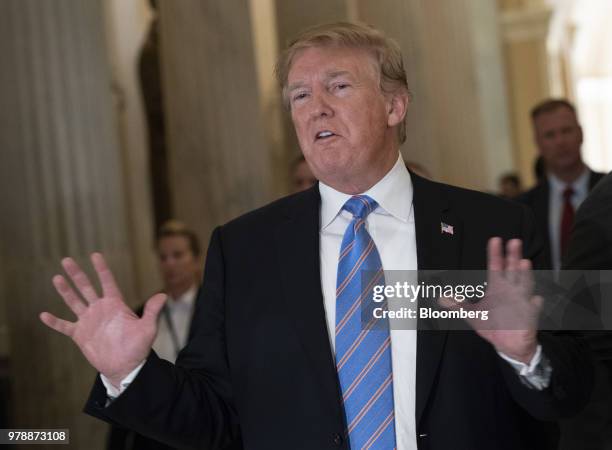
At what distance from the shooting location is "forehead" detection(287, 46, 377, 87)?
10.1ft

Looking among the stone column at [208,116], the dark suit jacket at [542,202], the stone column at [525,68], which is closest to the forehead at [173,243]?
the stone column at [208,116]

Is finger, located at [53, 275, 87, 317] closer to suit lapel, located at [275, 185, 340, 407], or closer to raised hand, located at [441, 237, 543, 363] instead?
suit lapel, located at [275, 185, 340, 407]

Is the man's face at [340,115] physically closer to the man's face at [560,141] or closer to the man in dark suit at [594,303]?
the man in dark suit at [594,303]

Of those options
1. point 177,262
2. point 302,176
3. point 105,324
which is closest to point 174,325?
point 177,262

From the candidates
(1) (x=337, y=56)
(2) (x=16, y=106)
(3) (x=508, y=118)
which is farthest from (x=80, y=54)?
(3) (x=508, y=118)

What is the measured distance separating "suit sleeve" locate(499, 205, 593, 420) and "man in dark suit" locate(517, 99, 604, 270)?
144 inches

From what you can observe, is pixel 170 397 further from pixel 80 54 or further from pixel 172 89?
pixel 172 89

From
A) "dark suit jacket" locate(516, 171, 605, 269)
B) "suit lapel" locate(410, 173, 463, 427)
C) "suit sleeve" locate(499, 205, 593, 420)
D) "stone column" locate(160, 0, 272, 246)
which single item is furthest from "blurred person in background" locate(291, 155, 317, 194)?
"suit sleeve" locate(499, 205, 593, 420)

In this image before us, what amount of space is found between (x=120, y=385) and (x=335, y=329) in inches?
24.6

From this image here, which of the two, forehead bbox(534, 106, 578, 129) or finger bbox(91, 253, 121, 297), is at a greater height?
forehead bbox(534, 106, 578, 129)

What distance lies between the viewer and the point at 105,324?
8.89 ft

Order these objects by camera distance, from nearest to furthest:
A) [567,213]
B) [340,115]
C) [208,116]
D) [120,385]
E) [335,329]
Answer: [120,385] → [335,329] → [340,115] → [567,213] → [208,116]

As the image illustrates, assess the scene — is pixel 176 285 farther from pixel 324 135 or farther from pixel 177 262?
pixel 324 135

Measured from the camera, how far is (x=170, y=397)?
283 centimetres
